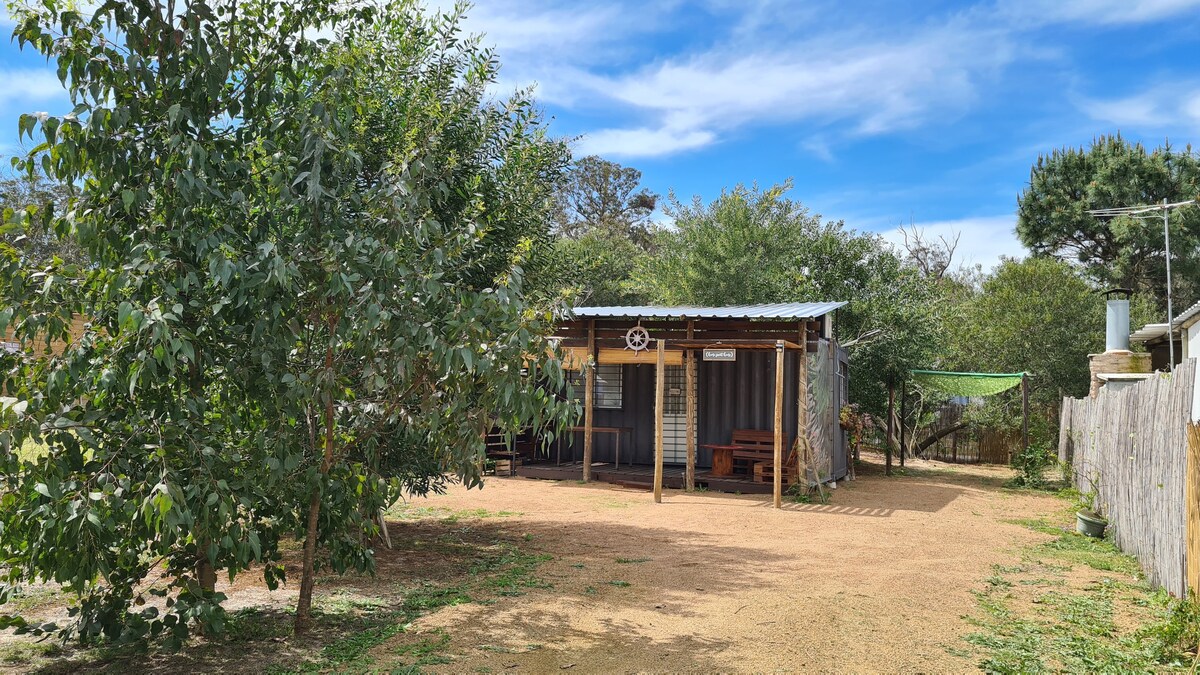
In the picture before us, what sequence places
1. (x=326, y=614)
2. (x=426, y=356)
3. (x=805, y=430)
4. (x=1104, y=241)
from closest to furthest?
1. (x=426, y=356)
2. (x=326, y=614)
3. (x=805, y=430)
4. (x=1104, y=241)

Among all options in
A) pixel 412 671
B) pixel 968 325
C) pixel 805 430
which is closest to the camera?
pixel 412 671

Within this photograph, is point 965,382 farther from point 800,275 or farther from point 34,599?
point 34,599

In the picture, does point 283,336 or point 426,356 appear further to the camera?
point 426,356

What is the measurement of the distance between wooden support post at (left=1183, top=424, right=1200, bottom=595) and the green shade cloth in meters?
13.0

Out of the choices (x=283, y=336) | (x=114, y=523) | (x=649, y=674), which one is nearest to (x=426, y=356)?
(x=283, y=336)

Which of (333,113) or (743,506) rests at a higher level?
(333,113)

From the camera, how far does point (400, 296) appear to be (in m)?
5.18

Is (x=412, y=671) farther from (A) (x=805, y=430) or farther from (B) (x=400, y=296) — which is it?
(A) (x=805, y=430)

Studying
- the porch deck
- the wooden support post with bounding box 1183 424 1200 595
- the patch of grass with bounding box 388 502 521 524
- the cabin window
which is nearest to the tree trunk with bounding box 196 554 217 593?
the patch of grass with bounding box 388 502 521 524

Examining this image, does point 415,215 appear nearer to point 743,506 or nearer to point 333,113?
point 333,113

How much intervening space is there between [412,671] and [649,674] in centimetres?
133

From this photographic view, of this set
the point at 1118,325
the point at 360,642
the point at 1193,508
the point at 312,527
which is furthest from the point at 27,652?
the point at 1118,325

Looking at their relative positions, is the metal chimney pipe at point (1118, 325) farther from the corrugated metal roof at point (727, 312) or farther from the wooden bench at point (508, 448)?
the wooden bench at point (508, 448)

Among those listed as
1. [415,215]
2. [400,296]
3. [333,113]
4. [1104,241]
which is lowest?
[400,296]
